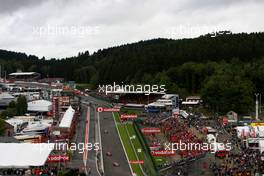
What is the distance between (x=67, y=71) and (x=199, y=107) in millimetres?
71178

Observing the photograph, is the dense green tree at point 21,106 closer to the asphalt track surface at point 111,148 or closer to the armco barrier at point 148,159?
the asphalt track surface at point 111,148

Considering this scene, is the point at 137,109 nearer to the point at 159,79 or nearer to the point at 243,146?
the point at 159,79

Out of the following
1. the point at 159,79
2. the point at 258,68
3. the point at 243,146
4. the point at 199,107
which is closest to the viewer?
the point at 243,146

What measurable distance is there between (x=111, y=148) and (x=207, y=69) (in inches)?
1430

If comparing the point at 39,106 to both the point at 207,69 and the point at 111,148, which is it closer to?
the point at 207,69

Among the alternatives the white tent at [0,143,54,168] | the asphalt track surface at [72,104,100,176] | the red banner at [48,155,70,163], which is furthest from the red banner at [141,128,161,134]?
the red banner at [48,155,70,163]

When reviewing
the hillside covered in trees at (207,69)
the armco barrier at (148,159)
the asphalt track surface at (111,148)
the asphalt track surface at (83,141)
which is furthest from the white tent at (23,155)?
the hillside covered in trees at (207,69)

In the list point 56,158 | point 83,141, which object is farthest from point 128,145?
point 56,158

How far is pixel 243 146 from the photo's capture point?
3800cm

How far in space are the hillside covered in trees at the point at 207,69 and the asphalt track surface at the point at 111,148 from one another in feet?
42.2

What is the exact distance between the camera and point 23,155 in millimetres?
34000

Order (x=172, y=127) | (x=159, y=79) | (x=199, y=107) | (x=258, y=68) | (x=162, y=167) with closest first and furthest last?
1. (x=162, y=167)
2. (x=172, y=127)
3. (x=199, y=107)
4. (x=258, y=68)
5. (x=159, y=79)

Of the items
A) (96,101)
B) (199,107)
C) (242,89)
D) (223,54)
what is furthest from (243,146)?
(223,54)

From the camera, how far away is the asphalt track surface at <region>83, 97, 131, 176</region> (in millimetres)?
34844
